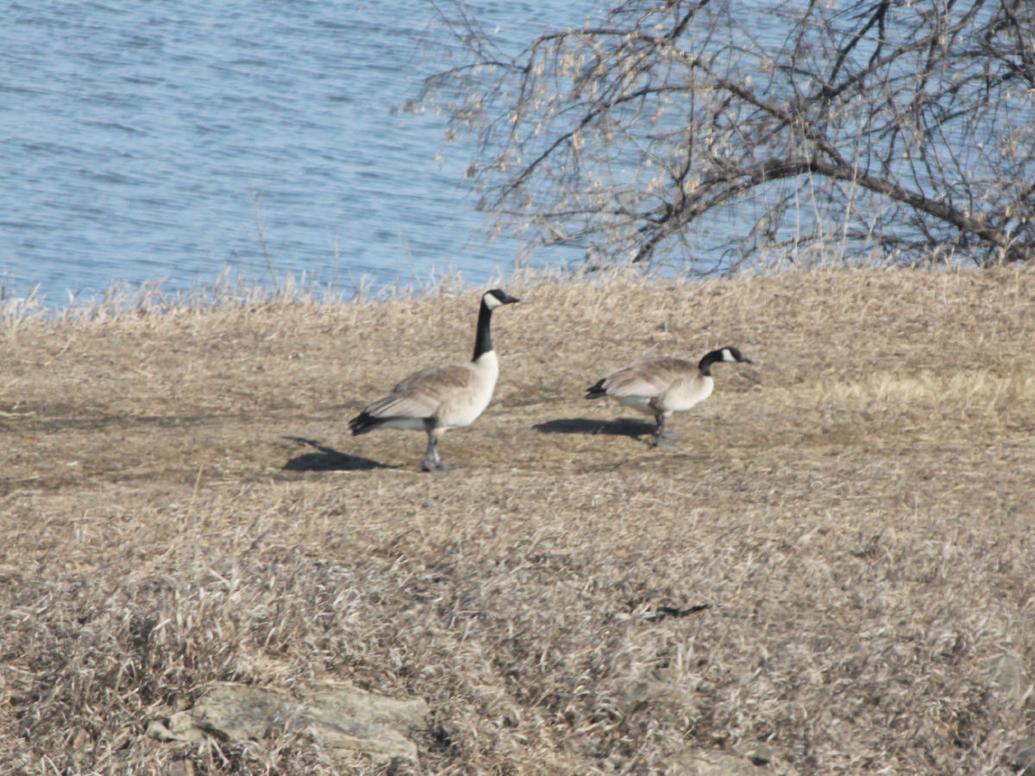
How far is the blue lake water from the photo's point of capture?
25422 millimetres

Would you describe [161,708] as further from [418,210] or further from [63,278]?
[418,210]

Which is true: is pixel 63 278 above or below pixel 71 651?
below

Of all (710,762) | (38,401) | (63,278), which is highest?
(710,762)

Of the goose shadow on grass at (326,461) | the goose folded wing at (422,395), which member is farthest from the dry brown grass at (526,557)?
the goose folded wing at (422,395)

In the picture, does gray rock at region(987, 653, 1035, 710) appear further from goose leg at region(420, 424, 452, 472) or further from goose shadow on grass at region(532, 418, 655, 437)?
goose shadow on grass at region(532, 418, 655, 437)

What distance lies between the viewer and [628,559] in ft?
28.0

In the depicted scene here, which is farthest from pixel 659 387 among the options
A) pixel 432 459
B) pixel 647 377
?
pixel 432 459

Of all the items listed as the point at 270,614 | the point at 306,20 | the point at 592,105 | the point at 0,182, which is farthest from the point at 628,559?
the point at 306,20

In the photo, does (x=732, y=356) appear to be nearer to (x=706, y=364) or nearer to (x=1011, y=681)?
(x=706, y=364)

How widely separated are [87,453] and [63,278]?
44.8 feet

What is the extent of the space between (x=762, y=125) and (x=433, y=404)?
10.4m

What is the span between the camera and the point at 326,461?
440 inches

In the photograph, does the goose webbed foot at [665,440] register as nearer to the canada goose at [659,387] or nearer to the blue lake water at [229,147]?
the canada goose at [659,387]

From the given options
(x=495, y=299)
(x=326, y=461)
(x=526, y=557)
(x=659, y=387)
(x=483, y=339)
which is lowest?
(x=326, y=461)
